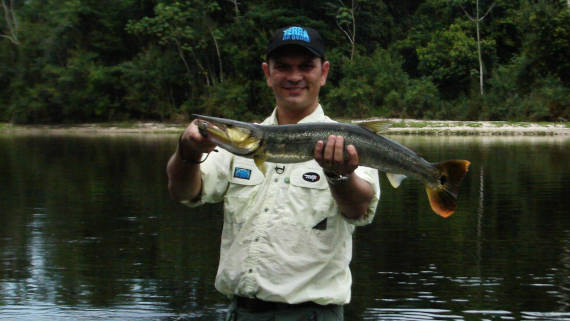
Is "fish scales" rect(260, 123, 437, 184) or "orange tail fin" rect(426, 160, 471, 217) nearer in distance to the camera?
"fish scales" rect(260, 123, 437, 184)

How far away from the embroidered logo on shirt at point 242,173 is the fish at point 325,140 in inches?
7.9

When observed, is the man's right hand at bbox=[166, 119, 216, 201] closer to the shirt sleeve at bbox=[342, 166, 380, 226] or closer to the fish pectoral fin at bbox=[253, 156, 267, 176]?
the fish pectoral fin at bbox=[253, 156, 267, 176]

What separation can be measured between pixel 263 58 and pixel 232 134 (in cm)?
3812

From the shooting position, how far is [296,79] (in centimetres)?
318

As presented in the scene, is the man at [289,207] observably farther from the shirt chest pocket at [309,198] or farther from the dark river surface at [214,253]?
the dark river surface at [214,253]

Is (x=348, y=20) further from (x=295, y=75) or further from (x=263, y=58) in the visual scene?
(x=295, y=75)

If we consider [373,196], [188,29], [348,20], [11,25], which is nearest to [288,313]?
[373,196]

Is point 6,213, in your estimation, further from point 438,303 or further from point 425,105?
point 425,105

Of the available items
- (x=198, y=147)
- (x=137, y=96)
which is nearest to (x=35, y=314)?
(x=198, y=147)

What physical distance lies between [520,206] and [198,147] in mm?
11943

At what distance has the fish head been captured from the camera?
2.75m

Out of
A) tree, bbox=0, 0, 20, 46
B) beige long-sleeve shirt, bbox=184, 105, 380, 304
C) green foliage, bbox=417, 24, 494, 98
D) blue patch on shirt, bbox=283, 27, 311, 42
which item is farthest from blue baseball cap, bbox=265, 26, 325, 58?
tree, bbox=0, 0, 20, 46

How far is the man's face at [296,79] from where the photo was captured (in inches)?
125

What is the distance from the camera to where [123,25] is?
154 ft
